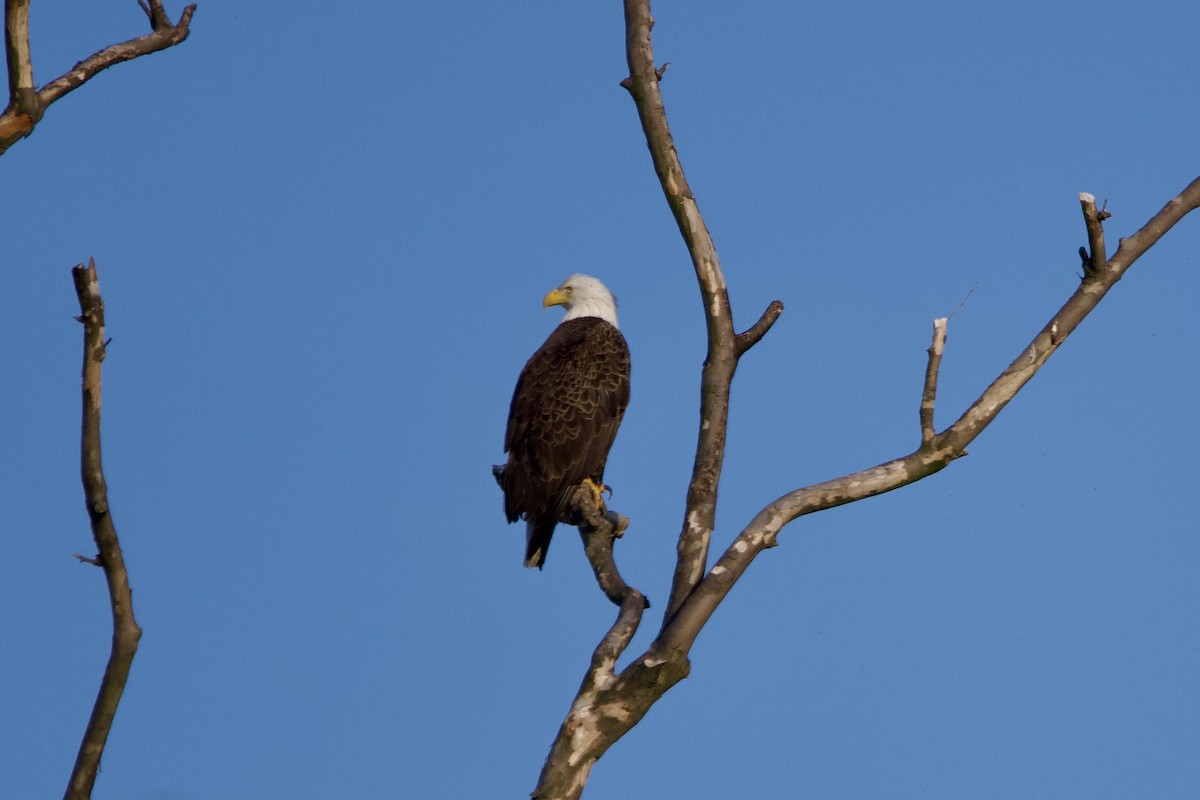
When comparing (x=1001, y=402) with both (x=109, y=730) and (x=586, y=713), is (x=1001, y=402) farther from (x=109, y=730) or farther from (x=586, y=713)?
(x=109, y=730)

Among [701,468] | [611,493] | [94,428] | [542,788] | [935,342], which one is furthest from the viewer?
[611,493]

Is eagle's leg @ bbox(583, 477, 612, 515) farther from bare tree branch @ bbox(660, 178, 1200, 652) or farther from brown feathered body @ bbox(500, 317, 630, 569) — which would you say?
bare tree branch @ bbox(660, 178, 1200, 652)

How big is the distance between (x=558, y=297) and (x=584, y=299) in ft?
0.81

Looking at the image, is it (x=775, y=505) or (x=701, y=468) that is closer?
(x=775, y=505)

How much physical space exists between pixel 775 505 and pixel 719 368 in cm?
71

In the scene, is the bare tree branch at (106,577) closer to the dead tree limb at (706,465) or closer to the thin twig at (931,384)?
the dead tree limb at (706,465)

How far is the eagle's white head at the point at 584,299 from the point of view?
29.6 feet

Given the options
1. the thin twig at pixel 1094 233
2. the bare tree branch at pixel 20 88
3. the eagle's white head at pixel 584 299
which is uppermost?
the eagle's white head at pixel 584 299

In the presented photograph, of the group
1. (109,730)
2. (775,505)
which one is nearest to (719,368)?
(775,505)

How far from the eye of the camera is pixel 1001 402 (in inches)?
217

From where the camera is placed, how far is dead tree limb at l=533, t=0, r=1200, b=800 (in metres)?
4.96

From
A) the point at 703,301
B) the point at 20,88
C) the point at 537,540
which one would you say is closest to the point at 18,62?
the point at 20,88

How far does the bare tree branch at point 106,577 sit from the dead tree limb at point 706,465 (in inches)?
58.0

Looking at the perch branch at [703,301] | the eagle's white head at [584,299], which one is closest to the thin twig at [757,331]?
the perch branch at [703,301]
